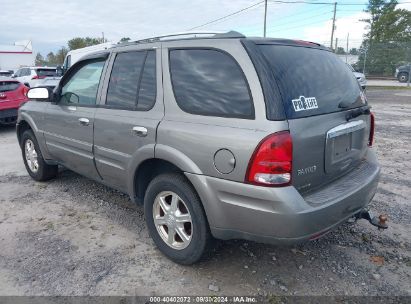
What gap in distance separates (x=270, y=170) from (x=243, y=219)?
0.41 metres

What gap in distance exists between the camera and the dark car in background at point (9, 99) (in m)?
9.28

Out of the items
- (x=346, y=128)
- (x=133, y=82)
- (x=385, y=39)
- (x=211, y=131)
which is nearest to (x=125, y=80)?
(x=133, y=82)

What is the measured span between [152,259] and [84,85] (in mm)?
2147

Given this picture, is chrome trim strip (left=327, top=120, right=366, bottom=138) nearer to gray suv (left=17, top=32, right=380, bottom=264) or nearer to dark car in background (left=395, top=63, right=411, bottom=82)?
gray suv (left=17, top=32, right=380, bottom=264)

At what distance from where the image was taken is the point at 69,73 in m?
4.32

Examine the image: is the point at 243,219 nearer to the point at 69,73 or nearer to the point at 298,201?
the point at 298,201

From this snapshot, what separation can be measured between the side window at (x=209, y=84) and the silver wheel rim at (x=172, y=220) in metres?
0.80

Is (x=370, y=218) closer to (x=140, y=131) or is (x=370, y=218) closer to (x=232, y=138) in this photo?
(x=232, y=138)

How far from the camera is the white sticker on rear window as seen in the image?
8.28ft

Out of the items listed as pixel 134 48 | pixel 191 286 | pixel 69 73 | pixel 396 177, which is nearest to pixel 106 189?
pixel 69 73

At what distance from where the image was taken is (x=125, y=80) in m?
3.48

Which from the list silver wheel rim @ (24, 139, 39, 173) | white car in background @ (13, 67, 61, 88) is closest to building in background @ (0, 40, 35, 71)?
white car in background @ (13, 67, 61, 88)

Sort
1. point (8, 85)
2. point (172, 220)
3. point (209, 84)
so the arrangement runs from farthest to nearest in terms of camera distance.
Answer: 1. point (8, 85)
2. point (172, 220)
3. point (209, 84)

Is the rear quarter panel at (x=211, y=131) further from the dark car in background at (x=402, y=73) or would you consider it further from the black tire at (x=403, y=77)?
the black tire at (x=403, y=77)
